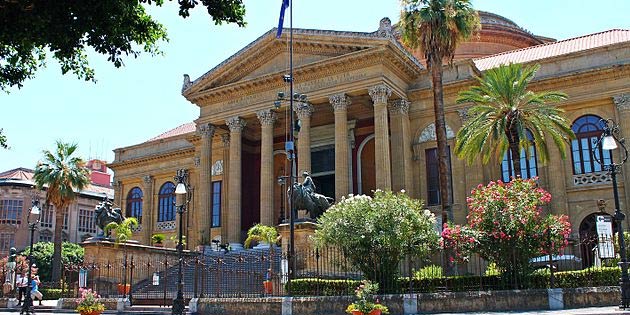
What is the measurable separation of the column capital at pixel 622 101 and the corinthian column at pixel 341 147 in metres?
14.4

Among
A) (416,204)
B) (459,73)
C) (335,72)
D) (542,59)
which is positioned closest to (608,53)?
(542,59)

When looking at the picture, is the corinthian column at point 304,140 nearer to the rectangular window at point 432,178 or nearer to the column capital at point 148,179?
the rectangular window at point 432,178

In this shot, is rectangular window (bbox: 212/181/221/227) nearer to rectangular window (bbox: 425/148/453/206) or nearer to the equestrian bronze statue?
rectangular window (bbox: 425/148/453/206)

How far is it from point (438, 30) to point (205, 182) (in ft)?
62.3

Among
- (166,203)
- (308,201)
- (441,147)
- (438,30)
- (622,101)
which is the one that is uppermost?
(438,30)

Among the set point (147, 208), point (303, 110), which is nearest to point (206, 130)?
point (303, 110)

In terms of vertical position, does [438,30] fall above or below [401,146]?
above

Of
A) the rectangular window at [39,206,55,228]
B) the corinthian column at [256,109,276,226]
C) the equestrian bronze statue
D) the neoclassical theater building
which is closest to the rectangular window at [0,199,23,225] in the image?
the rectangular window at [39,206,55,228]

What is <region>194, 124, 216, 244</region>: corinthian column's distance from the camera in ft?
128

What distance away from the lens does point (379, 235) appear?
21.4 m

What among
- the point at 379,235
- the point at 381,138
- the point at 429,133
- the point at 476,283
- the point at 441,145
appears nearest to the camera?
the point at 476,283

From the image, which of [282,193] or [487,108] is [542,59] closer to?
[487,108]

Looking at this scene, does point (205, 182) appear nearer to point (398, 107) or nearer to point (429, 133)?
point (398, 107)

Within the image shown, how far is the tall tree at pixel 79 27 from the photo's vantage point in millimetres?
11203
